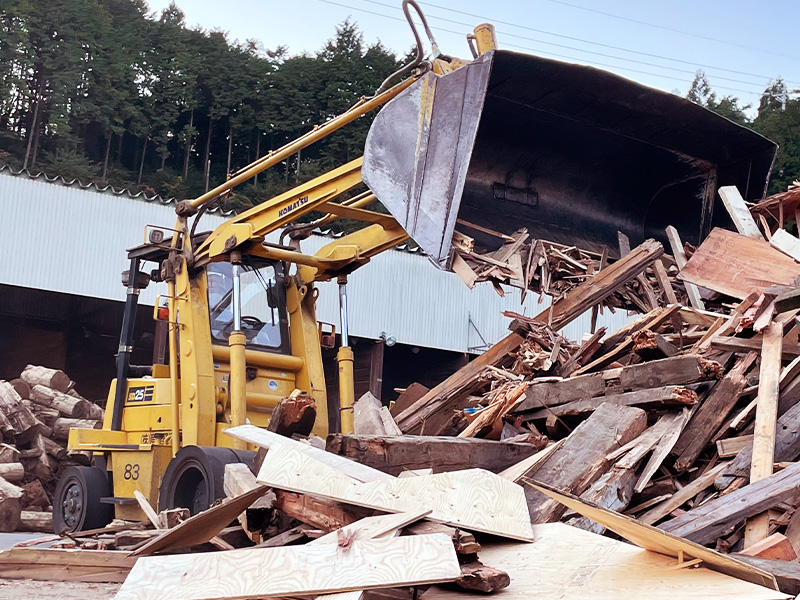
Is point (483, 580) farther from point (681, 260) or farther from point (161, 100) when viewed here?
point (161, 100)

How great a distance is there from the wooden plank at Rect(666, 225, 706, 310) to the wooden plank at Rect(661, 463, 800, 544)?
2542 mm

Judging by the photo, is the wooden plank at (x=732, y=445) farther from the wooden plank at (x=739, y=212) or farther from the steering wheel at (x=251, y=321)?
the steering wheel at (x=251, y=321)

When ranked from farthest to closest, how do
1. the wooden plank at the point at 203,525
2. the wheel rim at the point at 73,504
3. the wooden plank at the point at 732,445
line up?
the wheel rim at the point at 73,504
the wooden plank at the point at 732,445
the wooden plank at the point at 203,525

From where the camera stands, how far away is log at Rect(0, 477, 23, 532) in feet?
34.0

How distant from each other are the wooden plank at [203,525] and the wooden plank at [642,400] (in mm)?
2079

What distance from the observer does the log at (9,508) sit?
1038cm

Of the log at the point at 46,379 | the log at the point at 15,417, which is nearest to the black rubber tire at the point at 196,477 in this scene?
the log at the point at 15,417

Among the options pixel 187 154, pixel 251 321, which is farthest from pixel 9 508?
pixel 187 154

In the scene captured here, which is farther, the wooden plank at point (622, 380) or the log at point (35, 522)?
the log at point (35, 522)

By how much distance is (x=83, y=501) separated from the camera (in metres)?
7.97

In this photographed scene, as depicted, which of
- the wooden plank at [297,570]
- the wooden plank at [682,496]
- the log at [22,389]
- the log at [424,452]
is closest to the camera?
the wooden plank at [297,570]

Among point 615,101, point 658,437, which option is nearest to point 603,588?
point 658,437

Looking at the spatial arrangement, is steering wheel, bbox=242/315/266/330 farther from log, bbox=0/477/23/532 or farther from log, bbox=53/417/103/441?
log, bbox=53/417/103/441

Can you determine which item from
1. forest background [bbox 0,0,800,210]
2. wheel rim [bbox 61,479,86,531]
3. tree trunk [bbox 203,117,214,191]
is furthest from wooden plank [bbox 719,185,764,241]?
tree trunk [bbox 203,117,214,191]
